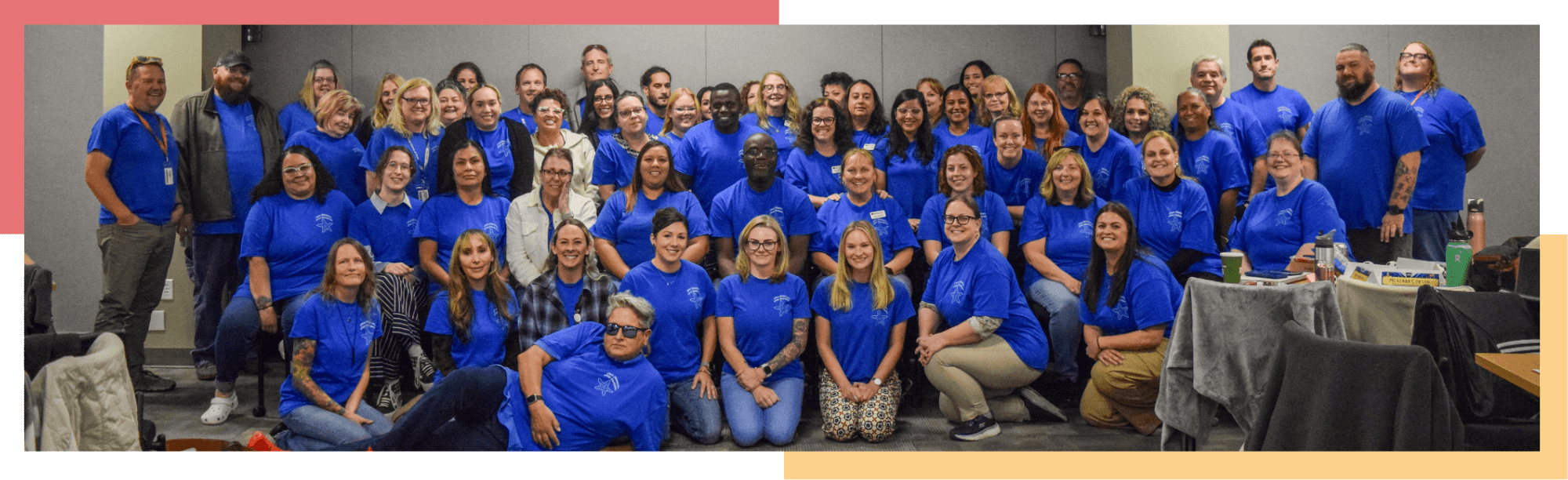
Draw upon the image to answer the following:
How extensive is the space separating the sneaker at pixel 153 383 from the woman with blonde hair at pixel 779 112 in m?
2.39

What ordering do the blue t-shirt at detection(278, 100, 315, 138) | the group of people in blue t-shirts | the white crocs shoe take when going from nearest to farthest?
the group of people in blue t-shirts → the white crocs shoe → the blue t-shirt at detection(278, 100, 315, 138)

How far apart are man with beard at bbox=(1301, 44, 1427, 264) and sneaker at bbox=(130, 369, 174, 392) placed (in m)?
4.48

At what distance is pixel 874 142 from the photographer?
4.33 meters

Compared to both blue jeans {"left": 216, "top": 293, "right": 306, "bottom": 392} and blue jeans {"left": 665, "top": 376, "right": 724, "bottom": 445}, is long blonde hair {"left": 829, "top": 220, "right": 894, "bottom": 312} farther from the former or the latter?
blue jeans {"left": 216, "top": 293, "right": 306, "bottom": 392}

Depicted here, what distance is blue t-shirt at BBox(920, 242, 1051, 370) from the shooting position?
4.09 m

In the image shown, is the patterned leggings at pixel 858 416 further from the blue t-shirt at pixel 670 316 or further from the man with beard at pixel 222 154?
the man with beard at pixel 222 154

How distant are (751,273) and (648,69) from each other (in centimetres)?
91

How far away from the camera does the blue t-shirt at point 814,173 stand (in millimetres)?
4336

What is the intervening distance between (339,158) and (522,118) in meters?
0.69

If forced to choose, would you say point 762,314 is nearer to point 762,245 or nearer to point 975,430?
point 762,245

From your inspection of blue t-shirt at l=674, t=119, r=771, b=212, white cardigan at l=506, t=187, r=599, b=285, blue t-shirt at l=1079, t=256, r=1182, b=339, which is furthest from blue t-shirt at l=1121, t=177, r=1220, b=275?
white cardigan at l=506, t=187, r=599, b=285

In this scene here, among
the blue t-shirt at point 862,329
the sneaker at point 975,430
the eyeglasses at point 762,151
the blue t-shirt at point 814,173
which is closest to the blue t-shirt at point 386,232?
the eyeglasses at point 762,151

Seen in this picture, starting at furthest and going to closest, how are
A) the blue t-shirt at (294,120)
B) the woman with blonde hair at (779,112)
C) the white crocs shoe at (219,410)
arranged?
1. the woman with blonde hair at (779,112)
2. the blue t-shirt at (294,120)
3. the white crocs shoe at (219,410)

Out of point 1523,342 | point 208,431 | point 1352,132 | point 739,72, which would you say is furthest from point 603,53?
point 1523,342
